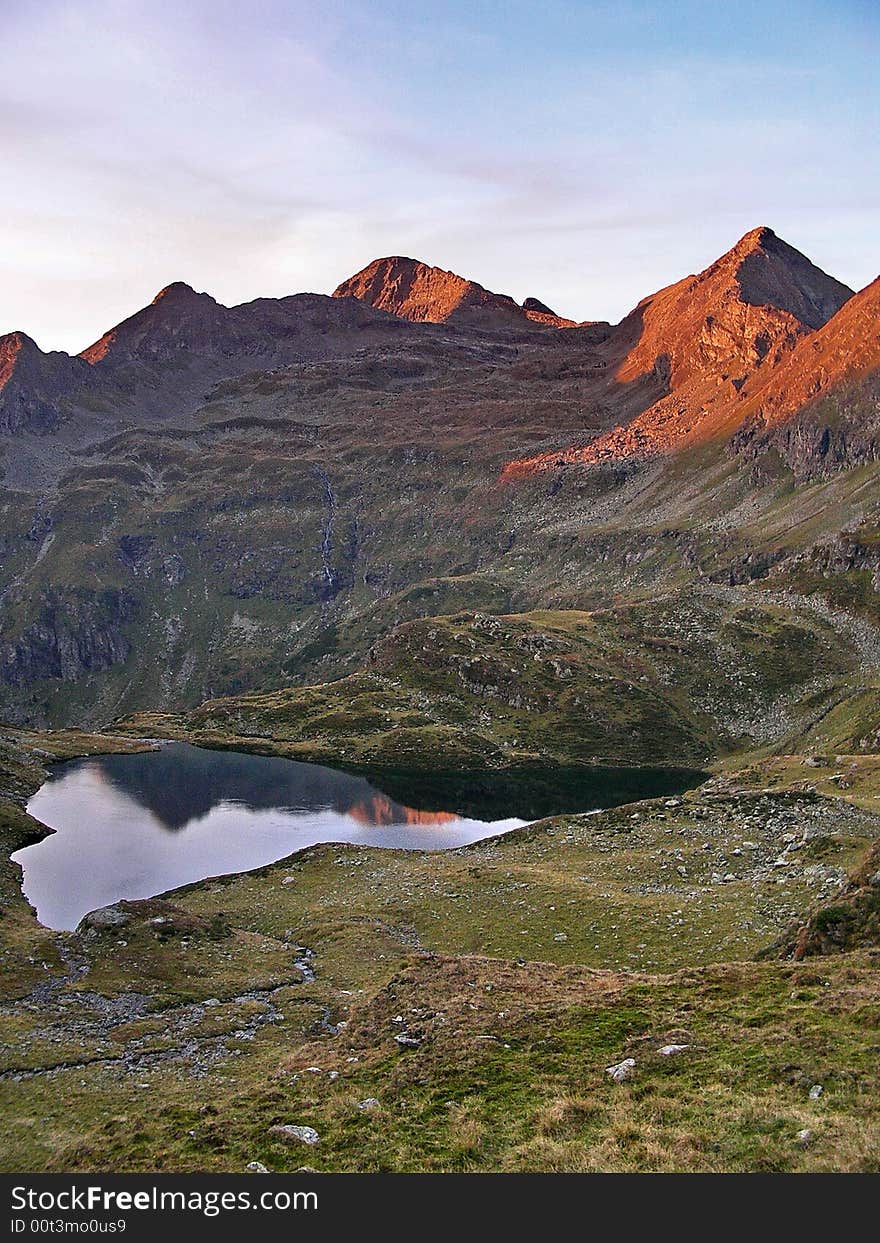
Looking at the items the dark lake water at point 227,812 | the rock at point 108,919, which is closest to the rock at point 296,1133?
the rock at point 108,919

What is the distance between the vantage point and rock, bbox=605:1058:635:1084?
21.3 m

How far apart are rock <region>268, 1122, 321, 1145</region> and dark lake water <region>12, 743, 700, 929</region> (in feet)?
165

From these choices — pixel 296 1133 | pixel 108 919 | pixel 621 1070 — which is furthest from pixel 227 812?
pixel 621 1070

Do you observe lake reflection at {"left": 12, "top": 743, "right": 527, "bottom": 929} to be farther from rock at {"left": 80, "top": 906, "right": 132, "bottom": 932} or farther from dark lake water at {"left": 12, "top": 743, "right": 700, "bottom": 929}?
rock at {"left": 80, "top": 906, "right": 132, "bottom": 932}

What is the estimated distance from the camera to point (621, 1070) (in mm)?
21672

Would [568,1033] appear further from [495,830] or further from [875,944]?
[495,830]

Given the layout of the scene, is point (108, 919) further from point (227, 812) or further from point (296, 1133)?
point (227, 812)

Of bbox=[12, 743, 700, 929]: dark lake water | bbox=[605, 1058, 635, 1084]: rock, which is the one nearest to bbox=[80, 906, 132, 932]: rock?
bbox=[12, 743, 700, 929]: dark lake water

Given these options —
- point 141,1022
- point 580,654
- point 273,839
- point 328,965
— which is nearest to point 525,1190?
point 141,1022

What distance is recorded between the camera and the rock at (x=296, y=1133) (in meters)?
20.2

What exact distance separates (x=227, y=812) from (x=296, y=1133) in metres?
91.2

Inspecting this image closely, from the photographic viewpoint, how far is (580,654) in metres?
166

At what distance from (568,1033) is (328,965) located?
1008 inches

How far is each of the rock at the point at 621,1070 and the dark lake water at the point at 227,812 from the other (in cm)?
5384
